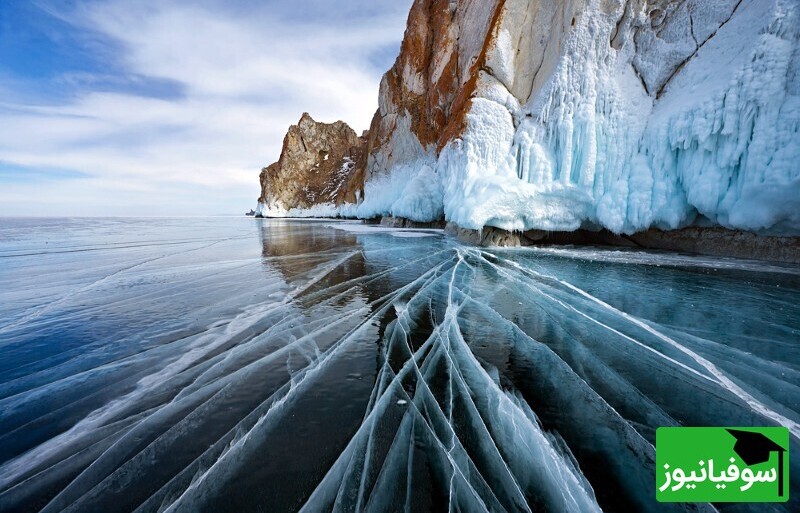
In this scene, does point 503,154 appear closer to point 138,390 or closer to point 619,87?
point 619,87

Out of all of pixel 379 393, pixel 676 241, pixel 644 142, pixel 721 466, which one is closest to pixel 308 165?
pixel 644 142

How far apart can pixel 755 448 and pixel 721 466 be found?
30 cm

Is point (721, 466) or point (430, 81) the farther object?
point (430, 81)

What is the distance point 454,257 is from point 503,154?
6.17 metres

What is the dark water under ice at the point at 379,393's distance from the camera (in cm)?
187

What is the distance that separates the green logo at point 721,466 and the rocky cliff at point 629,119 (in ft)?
27.1

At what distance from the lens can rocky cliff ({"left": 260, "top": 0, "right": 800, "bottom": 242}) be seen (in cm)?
747

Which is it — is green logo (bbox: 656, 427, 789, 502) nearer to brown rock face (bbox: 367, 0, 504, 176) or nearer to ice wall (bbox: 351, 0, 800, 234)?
ice wall (bbox: 351, 0, 800, 234)

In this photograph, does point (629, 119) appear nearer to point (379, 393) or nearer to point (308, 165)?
point (379, 393)

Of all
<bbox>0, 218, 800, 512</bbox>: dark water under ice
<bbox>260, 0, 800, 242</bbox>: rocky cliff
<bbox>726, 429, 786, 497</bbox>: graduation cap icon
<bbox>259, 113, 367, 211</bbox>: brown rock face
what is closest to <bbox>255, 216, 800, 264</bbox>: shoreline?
<bbox>260, 0, 800, 242</bbox>: rocky cliff

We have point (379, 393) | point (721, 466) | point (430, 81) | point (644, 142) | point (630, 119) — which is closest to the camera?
point (721, 466)

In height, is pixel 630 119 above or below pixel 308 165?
below

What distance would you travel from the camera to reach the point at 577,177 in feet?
37.9

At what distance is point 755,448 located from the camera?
194 centimetres
